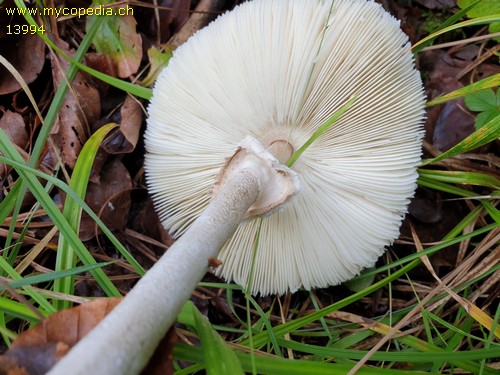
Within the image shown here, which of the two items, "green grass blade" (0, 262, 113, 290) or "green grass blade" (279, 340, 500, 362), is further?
"green grass blade" (279, 340, 500, 362)

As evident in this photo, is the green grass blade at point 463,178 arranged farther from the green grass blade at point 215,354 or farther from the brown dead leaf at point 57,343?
the brown dead leaf at point 57,343

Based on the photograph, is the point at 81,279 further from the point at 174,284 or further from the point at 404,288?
the point at 404,288

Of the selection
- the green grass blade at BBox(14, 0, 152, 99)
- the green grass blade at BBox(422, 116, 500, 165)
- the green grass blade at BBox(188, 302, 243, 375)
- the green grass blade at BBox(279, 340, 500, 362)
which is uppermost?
the green grass blade at BBox(14, 0, 152, 99)

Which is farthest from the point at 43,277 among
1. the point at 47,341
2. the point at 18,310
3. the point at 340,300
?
the point at 340,300

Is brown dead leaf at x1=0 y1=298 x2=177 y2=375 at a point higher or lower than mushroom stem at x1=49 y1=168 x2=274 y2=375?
lower

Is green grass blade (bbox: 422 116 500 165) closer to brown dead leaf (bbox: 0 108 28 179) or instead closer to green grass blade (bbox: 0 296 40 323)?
green grass blade (bbox: 0 296 40 323)

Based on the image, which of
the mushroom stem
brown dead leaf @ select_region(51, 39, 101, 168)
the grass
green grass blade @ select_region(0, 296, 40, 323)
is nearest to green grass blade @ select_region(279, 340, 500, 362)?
the grass

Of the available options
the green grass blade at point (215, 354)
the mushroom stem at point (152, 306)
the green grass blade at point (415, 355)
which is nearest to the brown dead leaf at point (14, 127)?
the mushroom stem at point (152, 306)
